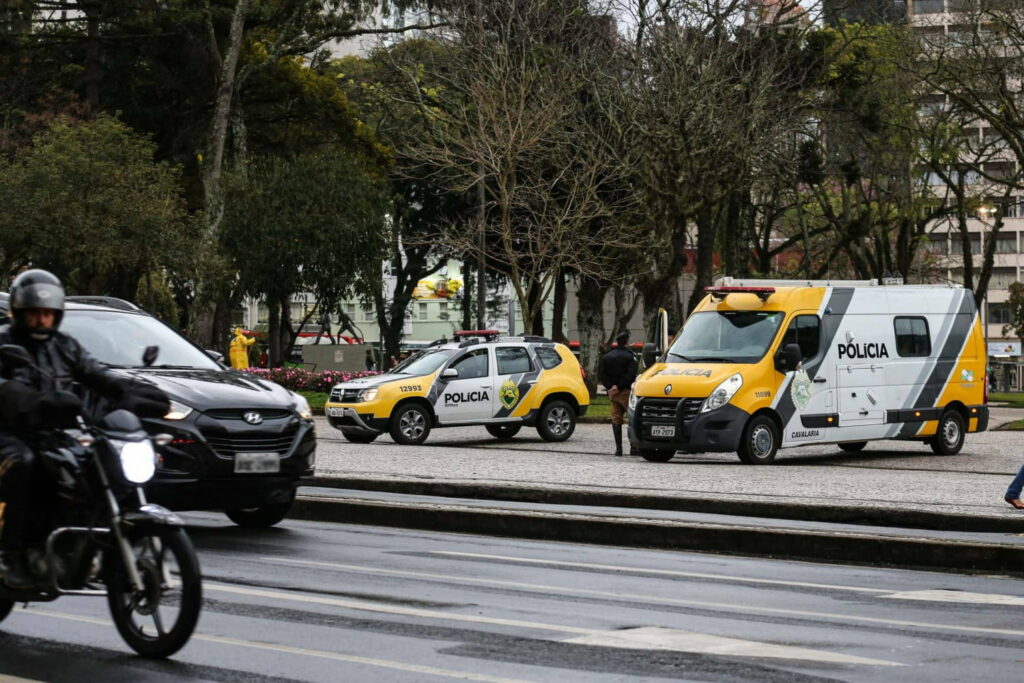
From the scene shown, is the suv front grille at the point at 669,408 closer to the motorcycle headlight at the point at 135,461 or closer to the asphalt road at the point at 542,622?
the asphalt road at the point at 542,622

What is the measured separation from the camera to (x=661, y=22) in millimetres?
43844

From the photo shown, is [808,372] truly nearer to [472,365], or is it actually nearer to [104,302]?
[472,365]

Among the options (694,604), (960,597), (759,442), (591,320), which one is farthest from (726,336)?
(591,320)

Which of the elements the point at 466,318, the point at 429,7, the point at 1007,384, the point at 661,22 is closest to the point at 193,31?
the point at 429,7

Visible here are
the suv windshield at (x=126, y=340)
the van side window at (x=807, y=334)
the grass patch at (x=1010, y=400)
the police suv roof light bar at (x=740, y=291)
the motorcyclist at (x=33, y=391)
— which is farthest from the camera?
the grass patch at (x=1010, y=400)

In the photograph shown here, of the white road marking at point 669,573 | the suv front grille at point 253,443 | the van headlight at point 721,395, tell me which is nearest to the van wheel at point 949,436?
the van headlight at point 721,395

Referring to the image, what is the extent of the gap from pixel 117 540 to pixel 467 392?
20.1 m

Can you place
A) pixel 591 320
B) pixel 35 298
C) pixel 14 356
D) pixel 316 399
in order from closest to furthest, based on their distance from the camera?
pixel 14 356
pixel 35 298
pixel 316 399
pixel 591 320

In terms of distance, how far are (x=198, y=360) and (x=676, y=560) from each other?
4047 mm

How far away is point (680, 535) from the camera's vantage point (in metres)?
12.5

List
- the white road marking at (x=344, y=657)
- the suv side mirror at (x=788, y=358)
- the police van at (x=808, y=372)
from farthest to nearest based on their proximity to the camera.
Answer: the suv side mirror at (x=788, y=358) < the police van at (x=808, y=372) < the white road marking at (x=344, y=657)

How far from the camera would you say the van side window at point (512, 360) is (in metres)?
27.4

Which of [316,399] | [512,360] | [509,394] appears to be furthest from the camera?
[316,399]

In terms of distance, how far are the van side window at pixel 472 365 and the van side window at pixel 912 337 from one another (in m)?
6.96
